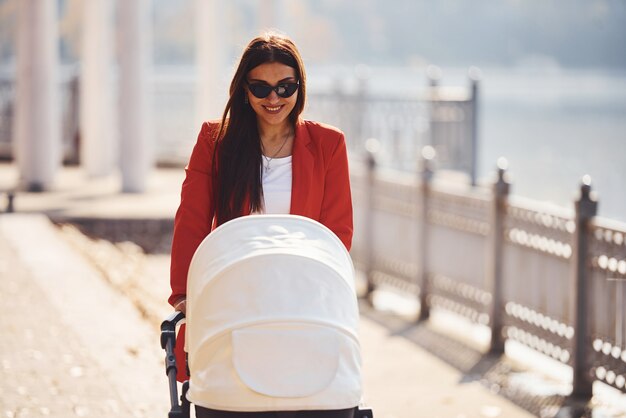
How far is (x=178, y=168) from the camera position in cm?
2123

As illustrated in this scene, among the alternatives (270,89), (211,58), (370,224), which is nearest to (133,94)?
(211,58)

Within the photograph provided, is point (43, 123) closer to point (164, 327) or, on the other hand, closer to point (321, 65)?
point (164, 327)

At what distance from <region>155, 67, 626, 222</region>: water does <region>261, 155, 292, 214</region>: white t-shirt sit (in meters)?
4.74

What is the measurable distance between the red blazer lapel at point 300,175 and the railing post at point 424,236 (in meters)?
7.26

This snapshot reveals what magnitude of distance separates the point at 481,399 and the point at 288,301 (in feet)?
Answer: 17.6

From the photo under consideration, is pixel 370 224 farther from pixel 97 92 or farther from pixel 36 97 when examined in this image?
pixel 97 92

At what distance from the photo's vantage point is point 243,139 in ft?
14.3

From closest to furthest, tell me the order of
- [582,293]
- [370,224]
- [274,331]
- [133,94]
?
[274,331] < [582,293] < [370,224] < [133,94]

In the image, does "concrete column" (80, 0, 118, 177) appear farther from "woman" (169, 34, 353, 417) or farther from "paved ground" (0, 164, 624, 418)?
"woman" (169, 34, 353, 417)

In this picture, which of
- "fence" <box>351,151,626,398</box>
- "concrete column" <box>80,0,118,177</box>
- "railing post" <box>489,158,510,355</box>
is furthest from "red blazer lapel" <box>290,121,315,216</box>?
"concrete column" <box>80,0,118,177</box>

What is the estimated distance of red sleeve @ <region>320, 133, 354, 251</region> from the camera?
438 centimetres

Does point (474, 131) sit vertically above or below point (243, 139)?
below

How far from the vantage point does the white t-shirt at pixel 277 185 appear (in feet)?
14.3

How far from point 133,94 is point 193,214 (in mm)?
12241
